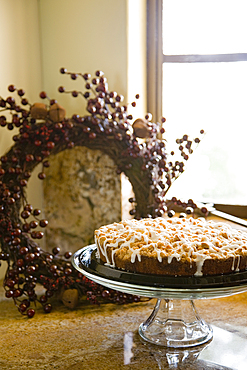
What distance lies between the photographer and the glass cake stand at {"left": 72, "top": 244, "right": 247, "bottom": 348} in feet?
2.65

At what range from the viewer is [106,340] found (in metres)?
1.04

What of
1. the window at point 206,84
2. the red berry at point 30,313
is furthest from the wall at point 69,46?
the red berry at point 30,313

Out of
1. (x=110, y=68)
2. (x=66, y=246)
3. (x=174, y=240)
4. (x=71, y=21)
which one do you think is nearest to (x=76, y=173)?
(x=66, y=246)

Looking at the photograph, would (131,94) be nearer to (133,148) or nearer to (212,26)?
(133,148)

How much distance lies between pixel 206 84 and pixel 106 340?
962 mm

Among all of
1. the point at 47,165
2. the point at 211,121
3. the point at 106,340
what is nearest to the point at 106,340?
the point at 106,340

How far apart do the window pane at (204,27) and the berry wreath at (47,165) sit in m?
0.41

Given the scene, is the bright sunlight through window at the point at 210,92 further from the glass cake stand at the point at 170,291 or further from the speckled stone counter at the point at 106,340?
the glass cake stand at the point at 170,291

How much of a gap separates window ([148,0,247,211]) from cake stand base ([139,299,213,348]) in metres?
0.66

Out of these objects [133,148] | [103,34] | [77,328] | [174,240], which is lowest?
[77,328]

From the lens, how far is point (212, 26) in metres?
1.57

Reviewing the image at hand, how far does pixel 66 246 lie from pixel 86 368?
0.67 metres

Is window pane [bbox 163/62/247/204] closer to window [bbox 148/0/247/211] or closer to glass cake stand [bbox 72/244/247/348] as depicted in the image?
window [bbox 148/0/247/211]

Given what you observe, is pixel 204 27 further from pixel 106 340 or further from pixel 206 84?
pixel 106 340
